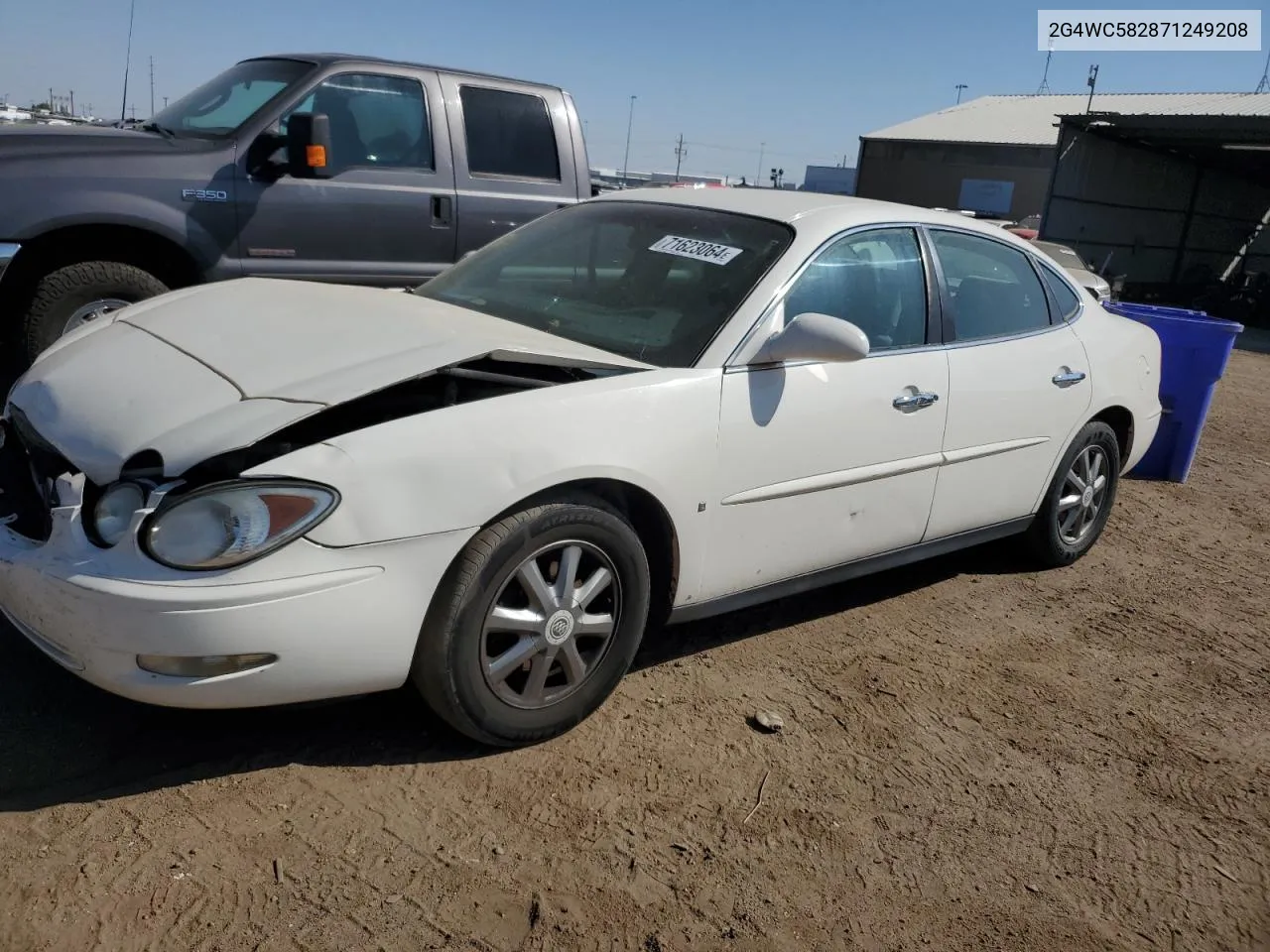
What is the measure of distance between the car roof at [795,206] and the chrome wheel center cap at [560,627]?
161cm

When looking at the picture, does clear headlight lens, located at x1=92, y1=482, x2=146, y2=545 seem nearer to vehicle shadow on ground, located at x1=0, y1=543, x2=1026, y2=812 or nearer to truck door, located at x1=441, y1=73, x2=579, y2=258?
vehicle shadow on ground, located at x1=0, y1=543, x2=1026, y2=812

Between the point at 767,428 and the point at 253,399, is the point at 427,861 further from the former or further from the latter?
the point at 767,428

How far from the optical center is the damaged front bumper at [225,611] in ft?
7.57

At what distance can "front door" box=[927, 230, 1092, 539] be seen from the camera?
393 centimetres

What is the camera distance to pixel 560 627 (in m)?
2.84

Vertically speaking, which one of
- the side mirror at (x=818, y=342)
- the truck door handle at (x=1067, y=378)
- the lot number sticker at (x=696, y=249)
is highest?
the lot number sticker at (x=696, y=249)

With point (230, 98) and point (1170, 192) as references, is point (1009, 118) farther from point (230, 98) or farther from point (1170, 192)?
point (230, 98)

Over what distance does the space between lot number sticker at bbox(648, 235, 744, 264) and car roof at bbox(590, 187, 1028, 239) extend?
8.9 inches

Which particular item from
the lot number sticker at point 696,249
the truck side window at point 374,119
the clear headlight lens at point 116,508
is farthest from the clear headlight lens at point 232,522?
the truck side window at point 374,119

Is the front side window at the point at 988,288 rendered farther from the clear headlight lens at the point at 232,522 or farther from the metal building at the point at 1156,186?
the metal building at the point at 1156,186

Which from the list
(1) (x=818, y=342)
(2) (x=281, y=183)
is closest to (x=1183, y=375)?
(1) (x=818, y=342)

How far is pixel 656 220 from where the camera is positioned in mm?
3857

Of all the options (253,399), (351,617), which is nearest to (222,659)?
(351,617)

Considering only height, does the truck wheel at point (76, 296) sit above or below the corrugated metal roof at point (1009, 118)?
below
